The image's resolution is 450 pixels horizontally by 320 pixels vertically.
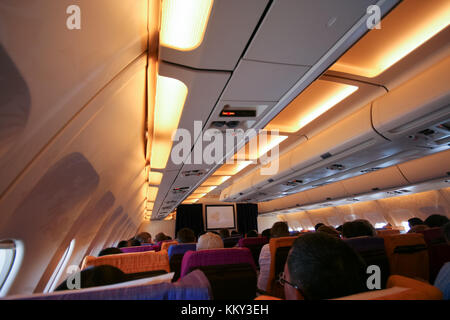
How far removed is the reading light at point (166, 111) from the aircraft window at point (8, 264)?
8.62ft

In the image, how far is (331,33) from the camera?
2.05 m

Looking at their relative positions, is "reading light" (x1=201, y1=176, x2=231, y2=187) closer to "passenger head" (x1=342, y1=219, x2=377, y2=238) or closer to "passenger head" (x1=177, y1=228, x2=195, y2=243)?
"passenger head" (x1=177, y1=228, x2=195, y2=243)

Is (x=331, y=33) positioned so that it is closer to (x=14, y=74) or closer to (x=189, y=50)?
(x=189, y=50)

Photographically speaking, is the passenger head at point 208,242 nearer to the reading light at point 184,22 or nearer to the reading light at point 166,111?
the reading light at point 166,111

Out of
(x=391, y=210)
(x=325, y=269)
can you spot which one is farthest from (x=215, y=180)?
(x=325, y=269)

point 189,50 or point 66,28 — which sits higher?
point 189,50

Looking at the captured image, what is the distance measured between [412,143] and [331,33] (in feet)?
13.0

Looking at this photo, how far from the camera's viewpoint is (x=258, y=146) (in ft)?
22.8

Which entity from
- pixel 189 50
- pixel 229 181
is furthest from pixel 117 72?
pixel 229 181

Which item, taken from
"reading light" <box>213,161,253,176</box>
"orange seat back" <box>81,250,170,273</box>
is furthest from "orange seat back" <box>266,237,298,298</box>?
"reading light" <box>213,161,253,176</box>

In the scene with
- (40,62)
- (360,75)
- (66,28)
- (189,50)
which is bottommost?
(40,62)

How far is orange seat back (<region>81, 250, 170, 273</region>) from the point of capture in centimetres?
265

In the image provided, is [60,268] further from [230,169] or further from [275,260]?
[230,169]

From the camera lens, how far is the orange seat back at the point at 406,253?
3.26 m
